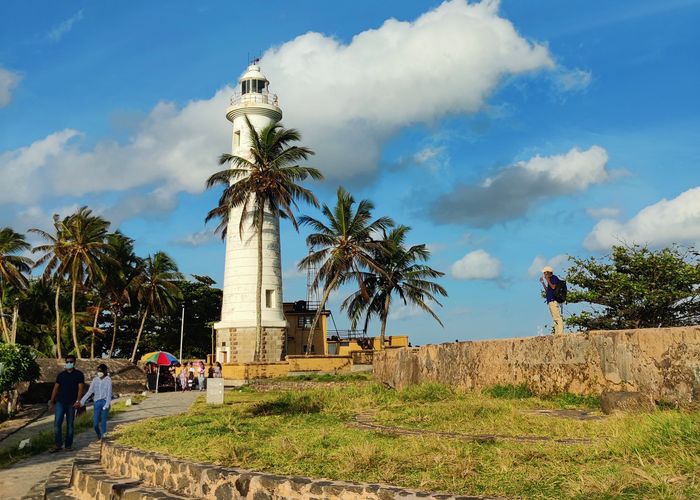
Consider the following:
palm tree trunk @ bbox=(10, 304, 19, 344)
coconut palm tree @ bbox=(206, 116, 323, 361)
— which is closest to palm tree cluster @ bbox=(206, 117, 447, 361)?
coconut palm tree @ bbox=(206, 116, 323, 361)

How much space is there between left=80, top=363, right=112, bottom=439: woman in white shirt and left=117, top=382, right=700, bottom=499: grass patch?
1092mm

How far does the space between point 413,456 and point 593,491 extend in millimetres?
2069

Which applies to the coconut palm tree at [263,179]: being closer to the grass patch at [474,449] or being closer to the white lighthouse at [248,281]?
the white lighthouse at [248,281]

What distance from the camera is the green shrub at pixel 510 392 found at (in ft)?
35.5

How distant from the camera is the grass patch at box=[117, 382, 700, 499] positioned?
498cm

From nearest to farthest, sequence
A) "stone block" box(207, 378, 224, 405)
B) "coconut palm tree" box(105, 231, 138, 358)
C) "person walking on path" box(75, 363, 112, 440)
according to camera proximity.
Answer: "person walking on path" box(75, 363, 112, 440), "stone block" box(207, 378, 224, 405), "coconut palm tree" box(105, 231, 138, 358)

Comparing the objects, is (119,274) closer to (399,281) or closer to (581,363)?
(399,281)

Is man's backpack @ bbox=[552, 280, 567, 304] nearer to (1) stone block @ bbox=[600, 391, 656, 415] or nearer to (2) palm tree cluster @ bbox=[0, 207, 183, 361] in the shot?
(1) stone block @ bbox=[600, 391, 656, 415]

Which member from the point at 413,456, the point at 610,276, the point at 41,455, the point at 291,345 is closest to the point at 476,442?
the point at 413,456

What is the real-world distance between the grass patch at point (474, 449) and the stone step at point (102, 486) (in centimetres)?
56

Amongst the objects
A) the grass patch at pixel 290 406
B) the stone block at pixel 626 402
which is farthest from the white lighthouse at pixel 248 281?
the stone block at pixel 626 402

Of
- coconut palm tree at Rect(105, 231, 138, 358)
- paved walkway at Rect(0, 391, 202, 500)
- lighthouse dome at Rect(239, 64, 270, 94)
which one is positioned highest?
lighthouse dome at Rect(239, 64, 270, 94)

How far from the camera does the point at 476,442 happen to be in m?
6.93

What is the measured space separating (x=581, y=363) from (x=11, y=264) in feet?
141
